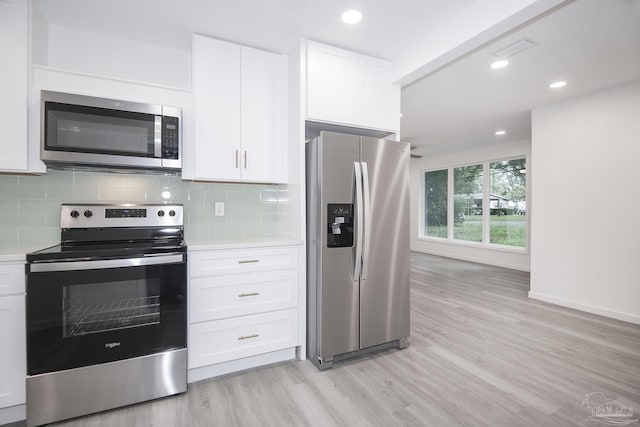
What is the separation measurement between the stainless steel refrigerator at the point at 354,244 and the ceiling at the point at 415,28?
2.72 ft

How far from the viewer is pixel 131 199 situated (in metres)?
2.34

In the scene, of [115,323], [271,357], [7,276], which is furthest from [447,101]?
[7,276]

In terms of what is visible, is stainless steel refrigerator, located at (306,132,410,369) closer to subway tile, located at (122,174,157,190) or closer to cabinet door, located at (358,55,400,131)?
cabinet door, located at (358,55,400,131)

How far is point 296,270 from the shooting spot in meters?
2.45

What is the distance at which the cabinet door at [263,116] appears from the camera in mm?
2492

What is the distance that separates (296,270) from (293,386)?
0.82 metres

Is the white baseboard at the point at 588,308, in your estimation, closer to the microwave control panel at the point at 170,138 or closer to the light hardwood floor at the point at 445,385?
the light hardwood floor at the point at 445,385

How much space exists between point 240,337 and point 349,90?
2.17m

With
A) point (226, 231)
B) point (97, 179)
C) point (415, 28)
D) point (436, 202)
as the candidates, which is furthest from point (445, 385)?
point (436, 202)

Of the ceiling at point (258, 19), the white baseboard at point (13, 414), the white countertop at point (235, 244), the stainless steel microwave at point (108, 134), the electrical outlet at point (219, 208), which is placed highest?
the ceiling at point (258, 19)

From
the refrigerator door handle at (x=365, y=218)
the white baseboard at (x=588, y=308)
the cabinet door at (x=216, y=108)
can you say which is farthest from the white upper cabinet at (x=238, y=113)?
the white baseboard at (x=588, y=308)

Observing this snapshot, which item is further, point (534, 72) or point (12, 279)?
point (534, 72)

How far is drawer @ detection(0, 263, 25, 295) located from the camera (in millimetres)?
1666

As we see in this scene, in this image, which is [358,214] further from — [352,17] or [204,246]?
[352,17]
